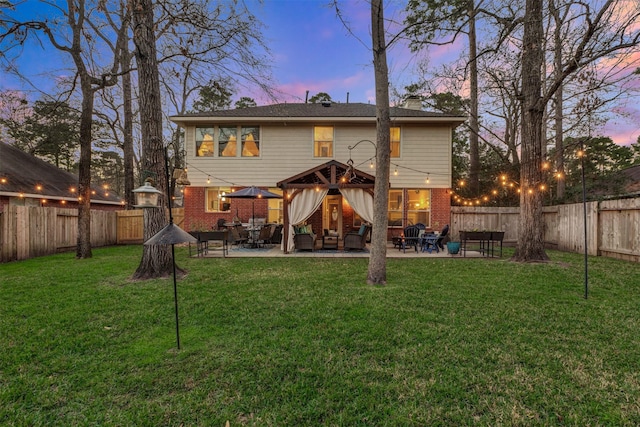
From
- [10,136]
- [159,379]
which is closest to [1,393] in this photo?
[159,379]

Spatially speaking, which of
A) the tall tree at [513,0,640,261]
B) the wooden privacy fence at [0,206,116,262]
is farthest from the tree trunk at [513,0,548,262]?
the wooden privacy fence at [0,206,116,262]

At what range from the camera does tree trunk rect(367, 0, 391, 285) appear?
5.55 meters

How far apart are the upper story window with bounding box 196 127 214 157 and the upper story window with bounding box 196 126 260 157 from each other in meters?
0.04

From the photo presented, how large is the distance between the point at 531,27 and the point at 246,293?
955 centimetres

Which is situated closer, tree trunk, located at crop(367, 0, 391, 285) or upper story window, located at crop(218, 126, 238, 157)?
tree trunk, located at crop(367, 0, 391, 285)

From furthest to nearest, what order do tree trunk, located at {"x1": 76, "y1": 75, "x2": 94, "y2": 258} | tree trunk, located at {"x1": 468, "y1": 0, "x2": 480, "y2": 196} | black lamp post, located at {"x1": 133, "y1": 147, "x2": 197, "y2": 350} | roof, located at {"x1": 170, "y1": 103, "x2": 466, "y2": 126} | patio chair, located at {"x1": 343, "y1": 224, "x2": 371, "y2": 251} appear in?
tree trunk, located at {"x1": 468, "y1": 0, "x2": 480, "y2": 196}
roof, located at {"x1": 170, "y1": 103, "x2": 466, "y2": 126}
patio chair, located at {"x1": 343, "y1": 224, "x2": 371, "y2": 251}
tree trunk, located at {"x1": 76, "y1": 75, "x2": 94, "y2": 258}
black lamp post, located at {"x1": 133, "y1": 147, "x2": 197, "y2": 350}

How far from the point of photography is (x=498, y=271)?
6.81m

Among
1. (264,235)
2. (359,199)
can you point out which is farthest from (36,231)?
(359,199)

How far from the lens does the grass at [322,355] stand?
6.79ft

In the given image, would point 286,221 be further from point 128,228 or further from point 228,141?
point 128,228

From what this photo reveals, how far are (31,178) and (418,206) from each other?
18.5 m

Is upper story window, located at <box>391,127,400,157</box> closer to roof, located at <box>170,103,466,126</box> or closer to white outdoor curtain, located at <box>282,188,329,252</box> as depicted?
roof, located at <box>170,103,466,126</box>

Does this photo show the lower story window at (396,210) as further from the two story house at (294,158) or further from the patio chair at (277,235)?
the patio chair at (277,235)

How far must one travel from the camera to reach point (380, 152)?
18.3 ft
